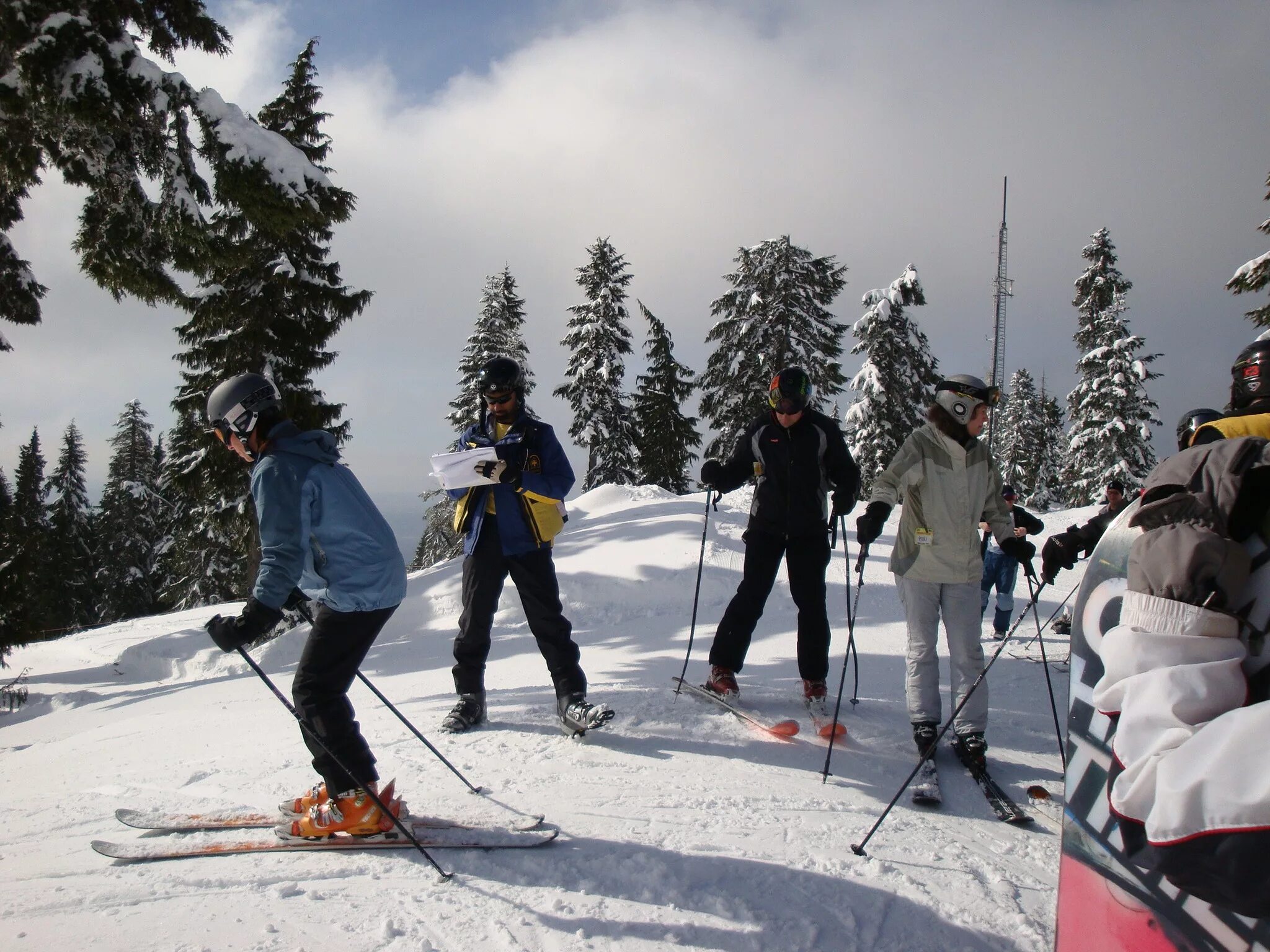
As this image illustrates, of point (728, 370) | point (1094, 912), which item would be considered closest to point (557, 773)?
point (1094, 912)

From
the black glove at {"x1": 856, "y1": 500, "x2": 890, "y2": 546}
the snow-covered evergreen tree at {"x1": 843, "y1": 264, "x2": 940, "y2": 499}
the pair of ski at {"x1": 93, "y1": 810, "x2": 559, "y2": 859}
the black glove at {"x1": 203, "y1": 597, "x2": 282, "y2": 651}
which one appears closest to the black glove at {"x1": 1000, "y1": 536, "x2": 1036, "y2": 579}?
the black glove at {"x1": 856, "y1": 500, "x2": 890, "y2": 546}

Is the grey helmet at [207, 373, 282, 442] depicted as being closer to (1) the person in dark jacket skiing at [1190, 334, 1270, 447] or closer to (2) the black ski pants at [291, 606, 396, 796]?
(2) the black ski pants at [291, 606, 396, 796]

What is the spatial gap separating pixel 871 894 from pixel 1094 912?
3.97ft

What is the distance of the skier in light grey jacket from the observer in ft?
13.3

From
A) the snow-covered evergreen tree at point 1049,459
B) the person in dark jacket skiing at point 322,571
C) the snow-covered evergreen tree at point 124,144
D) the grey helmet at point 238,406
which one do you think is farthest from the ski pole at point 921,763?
the snow-covered evergreen tree at point 1049,459

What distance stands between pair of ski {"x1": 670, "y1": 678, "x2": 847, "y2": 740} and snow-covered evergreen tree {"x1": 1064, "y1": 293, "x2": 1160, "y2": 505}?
1165 inches

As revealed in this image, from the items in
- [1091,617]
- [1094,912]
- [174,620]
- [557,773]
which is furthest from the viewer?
[174,620]

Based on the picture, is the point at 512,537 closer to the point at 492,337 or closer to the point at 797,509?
the point at 797,509

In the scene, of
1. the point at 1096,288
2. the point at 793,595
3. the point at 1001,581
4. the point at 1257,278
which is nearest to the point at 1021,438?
the point at 1096,288

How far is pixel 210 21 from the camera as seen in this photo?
9.74m

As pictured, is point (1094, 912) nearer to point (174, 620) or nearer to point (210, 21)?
point (210, 21)

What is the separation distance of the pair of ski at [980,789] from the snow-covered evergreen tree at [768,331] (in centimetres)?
2442

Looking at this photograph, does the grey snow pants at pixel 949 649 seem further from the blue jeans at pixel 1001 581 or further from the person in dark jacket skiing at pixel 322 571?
the blue jeans at pixel 1001 581

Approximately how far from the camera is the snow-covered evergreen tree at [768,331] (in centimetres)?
2905
